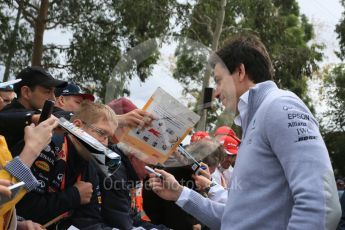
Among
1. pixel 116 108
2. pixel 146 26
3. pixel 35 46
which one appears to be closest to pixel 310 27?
pixel 146 26

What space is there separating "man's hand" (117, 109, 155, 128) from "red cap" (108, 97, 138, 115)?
0.46 metres

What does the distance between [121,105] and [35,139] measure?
131 centimetres

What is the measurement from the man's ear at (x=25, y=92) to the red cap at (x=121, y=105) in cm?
58

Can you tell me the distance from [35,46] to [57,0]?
75.0 inches

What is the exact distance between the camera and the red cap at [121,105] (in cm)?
398

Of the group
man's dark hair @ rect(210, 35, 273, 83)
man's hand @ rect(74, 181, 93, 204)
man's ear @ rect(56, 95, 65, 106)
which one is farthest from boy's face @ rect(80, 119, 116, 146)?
man's ear @ rect(56, 95, 65, 106)

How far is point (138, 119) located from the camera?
3377 mm

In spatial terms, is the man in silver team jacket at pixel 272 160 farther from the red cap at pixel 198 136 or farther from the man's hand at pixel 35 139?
the red cap at pixel 198 136

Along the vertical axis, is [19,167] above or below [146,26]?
below

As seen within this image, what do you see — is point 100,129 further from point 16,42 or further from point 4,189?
point 16,42

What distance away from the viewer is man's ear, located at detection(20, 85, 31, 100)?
158 inches

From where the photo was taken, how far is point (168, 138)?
3303mm

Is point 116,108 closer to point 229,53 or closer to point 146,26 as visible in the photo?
point 229,53

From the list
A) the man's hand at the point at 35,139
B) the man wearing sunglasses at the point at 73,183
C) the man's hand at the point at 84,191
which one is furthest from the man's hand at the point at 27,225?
the man's hand at the point at 35,139
